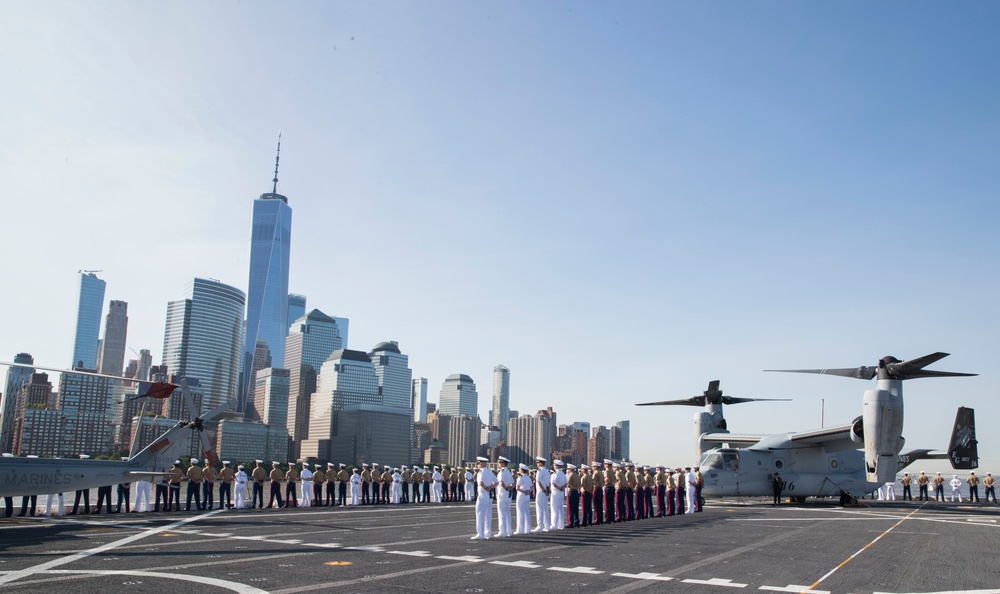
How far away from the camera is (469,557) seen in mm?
13031

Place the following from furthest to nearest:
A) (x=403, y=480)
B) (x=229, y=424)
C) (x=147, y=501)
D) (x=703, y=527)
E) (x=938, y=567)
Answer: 1. (x=229, y=424)
2. (x=403, y=480)
3. (x=147, y=501)
4. (x=703, y=527)
5. (x=938, y=567)

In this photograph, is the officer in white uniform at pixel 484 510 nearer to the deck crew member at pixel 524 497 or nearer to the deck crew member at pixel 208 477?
the deck crew member at pixel 524 497

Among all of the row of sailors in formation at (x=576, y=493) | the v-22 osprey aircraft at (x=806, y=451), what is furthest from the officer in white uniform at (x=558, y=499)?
the v-22 osprey aircraft at (x=806, y=451)

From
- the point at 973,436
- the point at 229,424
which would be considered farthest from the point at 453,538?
the point at 229,424

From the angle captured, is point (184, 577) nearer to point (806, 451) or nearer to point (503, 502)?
point (503, 502)

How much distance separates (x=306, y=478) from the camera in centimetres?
3055

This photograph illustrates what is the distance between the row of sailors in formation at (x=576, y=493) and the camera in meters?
17.6

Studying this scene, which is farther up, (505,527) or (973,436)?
(973,436)

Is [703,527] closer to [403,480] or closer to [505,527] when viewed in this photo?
[505,527]

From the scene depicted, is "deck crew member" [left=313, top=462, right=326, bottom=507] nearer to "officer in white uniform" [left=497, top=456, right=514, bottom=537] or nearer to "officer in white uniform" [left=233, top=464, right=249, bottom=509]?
"officer in white uniform" [left=233, top=464, right=249, bottom=509]

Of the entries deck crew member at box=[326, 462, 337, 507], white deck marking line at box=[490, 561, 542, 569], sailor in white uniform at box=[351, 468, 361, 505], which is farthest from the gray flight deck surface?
sailor in white uniform at box=[351, 468, 361, 505]

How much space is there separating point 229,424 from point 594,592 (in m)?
207

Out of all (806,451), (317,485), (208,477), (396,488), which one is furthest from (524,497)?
(806,451)

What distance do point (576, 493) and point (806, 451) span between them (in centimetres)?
1948
